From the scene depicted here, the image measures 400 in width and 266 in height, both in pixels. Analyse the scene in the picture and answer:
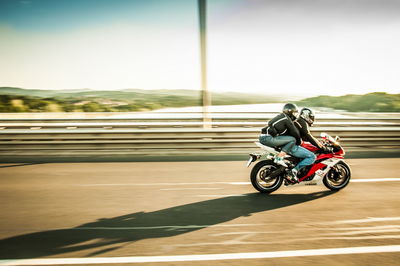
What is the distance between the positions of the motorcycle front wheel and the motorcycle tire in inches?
36.6

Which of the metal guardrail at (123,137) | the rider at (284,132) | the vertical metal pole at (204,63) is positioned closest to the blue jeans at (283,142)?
the rider at (284,132)

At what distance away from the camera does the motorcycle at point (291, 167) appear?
20.9 ft

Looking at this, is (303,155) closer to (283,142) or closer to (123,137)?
(283,142)

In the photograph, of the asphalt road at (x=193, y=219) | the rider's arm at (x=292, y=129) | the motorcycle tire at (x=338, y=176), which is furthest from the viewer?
the motorcycle tire at (x=338, y=176)

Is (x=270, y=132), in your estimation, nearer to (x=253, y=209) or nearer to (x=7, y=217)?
(x=253, y=209)

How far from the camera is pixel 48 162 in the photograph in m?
9.67

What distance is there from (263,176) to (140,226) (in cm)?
260

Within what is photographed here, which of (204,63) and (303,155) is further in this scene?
(204,63)

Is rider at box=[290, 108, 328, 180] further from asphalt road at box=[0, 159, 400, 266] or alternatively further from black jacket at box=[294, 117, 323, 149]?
asphalt road at box=[0, 159, 400, 266]

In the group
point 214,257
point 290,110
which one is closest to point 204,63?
point 290,110

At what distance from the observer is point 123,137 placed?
10695 millimetres

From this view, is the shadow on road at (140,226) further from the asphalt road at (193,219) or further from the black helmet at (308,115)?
the black helmet at (308,115)

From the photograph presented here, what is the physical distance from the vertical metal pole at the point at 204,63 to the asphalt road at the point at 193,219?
339cm

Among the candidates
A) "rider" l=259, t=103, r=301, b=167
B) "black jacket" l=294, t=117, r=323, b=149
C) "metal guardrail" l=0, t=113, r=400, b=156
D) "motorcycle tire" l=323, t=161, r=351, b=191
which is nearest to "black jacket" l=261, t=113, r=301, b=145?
"rider" l=259, t=103, r=301, b=167
